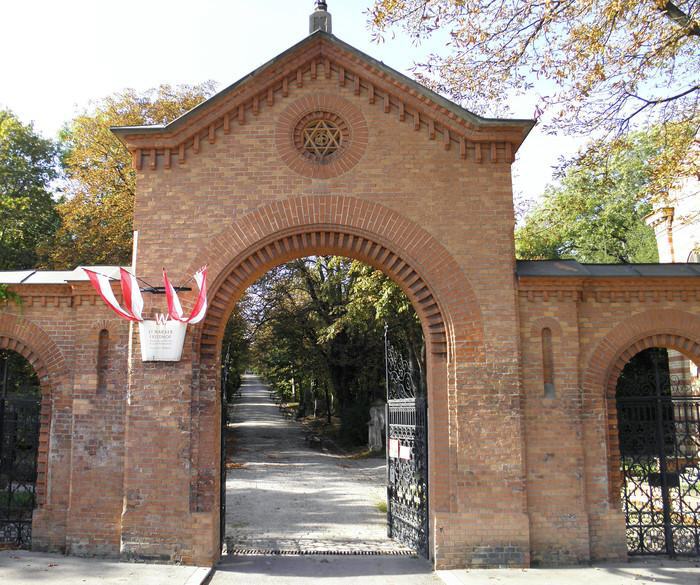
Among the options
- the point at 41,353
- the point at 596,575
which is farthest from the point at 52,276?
the point at 596,575

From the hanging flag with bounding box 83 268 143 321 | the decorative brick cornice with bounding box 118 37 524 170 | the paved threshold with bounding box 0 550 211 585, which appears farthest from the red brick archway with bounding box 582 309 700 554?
the hanging flag with bounding box 83 268 143 321

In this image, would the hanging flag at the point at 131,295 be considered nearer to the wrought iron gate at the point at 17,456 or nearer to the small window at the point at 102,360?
the small window at the point at 102,360

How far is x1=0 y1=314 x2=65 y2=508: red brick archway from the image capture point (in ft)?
31.9

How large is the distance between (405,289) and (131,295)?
3.94m

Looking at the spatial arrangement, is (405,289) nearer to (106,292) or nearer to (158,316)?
(158,316)

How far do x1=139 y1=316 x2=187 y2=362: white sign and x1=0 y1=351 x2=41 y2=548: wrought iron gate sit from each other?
222 cm

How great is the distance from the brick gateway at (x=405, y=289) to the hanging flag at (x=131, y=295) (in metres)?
0.36

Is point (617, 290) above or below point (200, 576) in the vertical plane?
above

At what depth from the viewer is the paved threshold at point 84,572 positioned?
26.1 ft

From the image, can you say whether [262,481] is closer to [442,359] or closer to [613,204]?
[442,359]

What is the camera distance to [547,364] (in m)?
9.65

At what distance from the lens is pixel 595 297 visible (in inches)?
389

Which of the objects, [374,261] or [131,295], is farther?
[374,261]

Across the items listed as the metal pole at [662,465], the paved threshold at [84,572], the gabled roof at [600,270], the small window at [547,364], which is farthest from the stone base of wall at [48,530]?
the metal pole at [662,465]
